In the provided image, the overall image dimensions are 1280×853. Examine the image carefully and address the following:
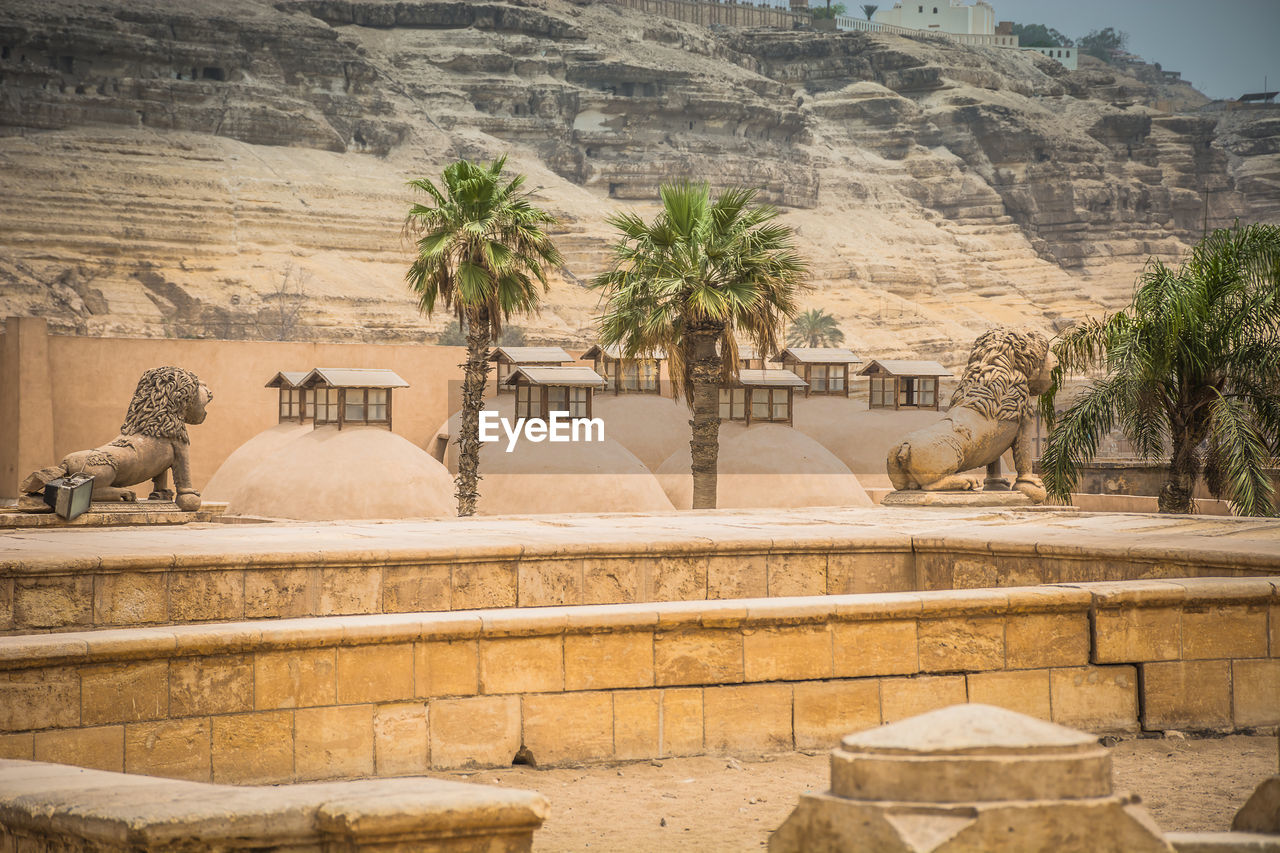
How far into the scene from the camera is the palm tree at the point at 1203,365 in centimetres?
1570

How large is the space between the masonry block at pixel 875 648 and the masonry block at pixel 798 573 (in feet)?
11.7

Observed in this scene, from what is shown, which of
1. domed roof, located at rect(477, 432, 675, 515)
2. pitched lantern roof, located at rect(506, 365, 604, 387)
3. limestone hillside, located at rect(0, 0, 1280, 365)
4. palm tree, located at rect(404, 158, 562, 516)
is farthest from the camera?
limestone hillside, located at rect(0, 0, 1280, 365)

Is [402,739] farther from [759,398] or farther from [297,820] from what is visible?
[759,398]

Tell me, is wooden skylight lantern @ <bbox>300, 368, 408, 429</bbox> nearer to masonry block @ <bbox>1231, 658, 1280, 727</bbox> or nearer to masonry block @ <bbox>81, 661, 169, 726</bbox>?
masonry block @ <bbox>81, 661, 169, 726</bbox>

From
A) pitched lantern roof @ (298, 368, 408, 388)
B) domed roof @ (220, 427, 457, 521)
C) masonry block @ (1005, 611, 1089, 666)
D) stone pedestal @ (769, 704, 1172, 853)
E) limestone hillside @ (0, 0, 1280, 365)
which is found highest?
limestone hillside @ (0, 0, 1280, 365)

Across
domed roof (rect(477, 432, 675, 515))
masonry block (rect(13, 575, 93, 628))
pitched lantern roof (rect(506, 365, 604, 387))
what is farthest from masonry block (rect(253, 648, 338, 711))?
pitched lantern roof (rect(506, 365, 604, 387))

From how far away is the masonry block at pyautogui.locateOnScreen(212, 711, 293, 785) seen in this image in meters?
6.31

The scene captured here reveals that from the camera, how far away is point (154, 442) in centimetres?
1708

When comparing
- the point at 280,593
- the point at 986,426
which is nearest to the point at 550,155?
the point at 986,426

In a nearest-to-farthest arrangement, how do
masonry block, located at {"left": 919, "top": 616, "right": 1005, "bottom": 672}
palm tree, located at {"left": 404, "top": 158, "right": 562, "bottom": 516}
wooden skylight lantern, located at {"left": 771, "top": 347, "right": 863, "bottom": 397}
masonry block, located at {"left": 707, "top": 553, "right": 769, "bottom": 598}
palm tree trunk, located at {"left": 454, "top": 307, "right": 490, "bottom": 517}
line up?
masonry block, located at {"left": 919, "top": 616, "right": 1005, "bottom": 672}
masonry block, located at {"left": 707, "top": 553, "right": 769, "bottom": 598}
palm tree trunk, located at {"left": 454, "top": 307, "right": 490, "bottom": 517}
palm tree, located at {"left": 404, "top": 158, "right": 562, "bottom": 516}
wooden skylight lantern, located at {"left": 771, "top": 347, "right": 863, "bottom": 397}

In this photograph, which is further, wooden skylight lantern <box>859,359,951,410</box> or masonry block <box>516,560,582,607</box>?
wooden skylight lantern <box>859,359,951,410</box>

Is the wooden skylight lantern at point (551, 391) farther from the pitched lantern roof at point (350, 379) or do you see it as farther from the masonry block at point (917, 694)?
the masonry block at point (917, 694)

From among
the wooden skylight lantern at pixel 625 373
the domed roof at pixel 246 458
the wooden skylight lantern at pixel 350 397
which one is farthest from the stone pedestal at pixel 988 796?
the wooden skylight lantern at pixel 625 373

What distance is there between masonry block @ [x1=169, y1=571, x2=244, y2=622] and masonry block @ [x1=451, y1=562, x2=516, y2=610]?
1.53m
